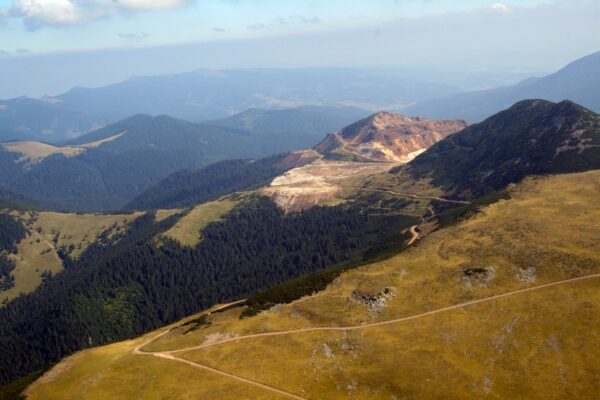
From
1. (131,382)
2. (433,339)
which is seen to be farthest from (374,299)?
(131,382)

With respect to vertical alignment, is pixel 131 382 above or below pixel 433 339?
above

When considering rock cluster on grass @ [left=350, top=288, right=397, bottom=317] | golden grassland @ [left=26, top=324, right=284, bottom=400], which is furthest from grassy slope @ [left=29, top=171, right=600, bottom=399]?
rock cluster on grass @ [left=350, top=288, right=397, bottom=317]

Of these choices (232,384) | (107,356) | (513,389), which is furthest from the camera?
(107,356)

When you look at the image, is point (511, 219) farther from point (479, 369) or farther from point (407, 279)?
point (479, 369)

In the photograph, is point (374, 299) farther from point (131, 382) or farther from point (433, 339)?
point (131, 382)

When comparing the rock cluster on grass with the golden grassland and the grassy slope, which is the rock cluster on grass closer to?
the grassy slope

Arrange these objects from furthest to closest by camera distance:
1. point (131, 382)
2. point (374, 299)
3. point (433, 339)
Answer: point (374, 299)
point (433, 339)
point (131, 382)

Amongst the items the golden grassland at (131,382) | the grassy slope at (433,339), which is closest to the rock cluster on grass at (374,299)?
the grassy slope at (433,339)

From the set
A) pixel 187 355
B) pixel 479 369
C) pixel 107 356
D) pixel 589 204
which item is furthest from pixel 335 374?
pixel 589 204
